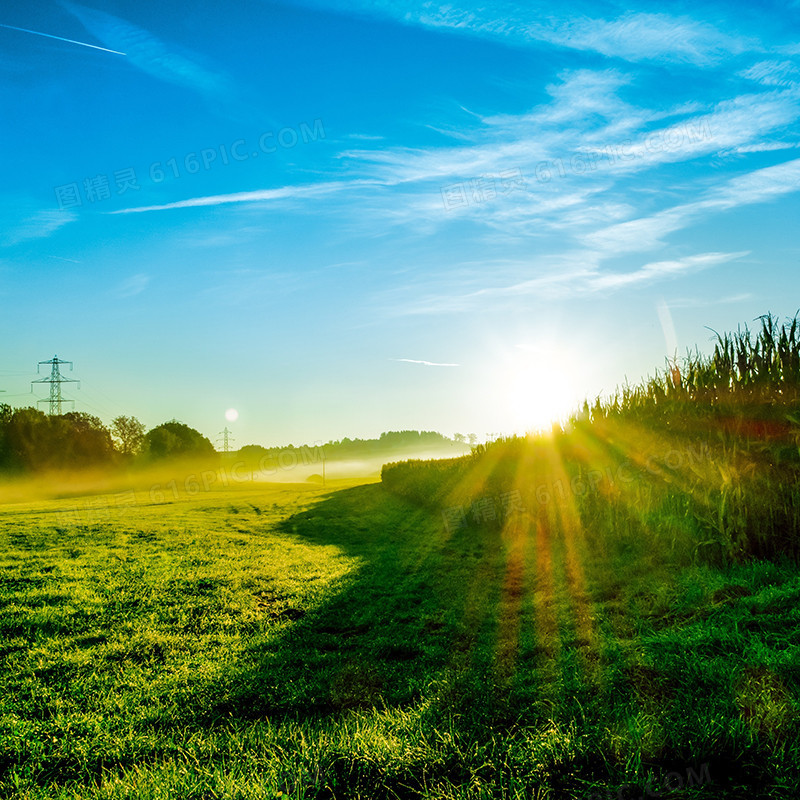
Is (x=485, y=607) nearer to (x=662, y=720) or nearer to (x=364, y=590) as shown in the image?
(x=364, y=590)

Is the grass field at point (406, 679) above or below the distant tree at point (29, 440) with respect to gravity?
below

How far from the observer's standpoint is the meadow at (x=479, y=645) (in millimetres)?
2932

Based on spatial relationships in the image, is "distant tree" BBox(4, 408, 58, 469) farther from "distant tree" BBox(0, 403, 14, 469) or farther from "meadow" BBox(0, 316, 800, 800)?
"meadow" BBox(0, 316, 800, 800)

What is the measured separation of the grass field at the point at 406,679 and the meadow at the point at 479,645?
0.02 metres

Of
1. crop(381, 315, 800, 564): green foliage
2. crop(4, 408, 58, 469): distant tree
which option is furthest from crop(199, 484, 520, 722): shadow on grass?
crop(4, 408, 58, 469): distant tree

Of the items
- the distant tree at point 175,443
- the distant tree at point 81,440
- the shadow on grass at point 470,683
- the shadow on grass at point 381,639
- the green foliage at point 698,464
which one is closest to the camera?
the shadow on grass at point 470,683

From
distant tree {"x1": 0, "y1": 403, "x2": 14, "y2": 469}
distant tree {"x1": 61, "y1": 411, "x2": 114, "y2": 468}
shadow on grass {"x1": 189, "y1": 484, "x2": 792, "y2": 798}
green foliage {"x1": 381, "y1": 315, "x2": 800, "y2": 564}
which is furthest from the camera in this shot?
distant tree {"x1": 61, "y1": 411, "x2": 114, "y2": 468}

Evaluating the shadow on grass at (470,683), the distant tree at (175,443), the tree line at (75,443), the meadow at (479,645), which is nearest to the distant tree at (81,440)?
the tree line at (75,443)

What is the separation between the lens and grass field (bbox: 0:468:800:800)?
2.87 m

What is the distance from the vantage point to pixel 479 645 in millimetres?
5543

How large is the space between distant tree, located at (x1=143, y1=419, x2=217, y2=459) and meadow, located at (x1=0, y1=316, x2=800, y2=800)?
56.6 meters

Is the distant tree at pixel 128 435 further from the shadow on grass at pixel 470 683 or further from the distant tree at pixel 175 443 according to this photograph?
the shadow on grass at pixel 470 683

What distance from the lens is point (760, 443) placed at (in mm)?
7387

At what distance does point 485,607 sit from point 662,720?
151 inches
